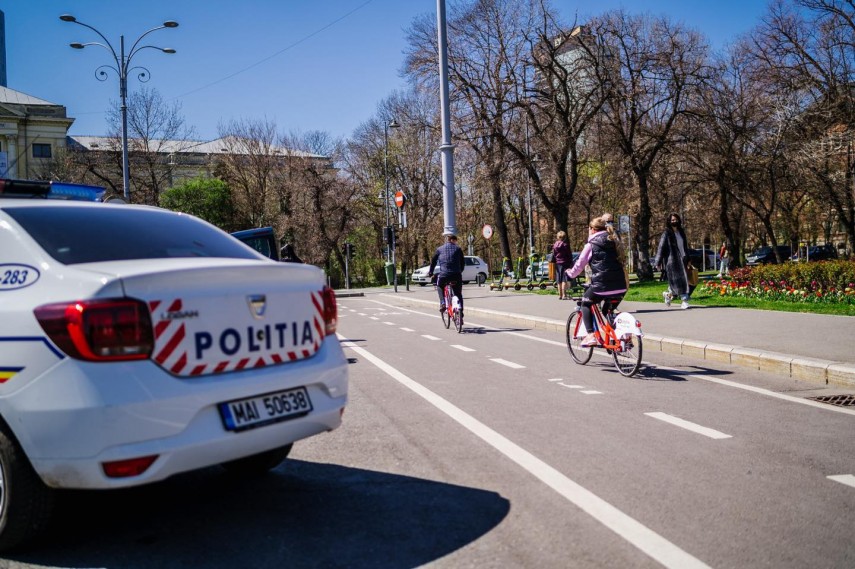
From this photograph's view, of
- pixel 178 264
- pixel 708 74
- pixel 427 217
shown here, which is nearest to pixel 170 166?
pixel 427 217

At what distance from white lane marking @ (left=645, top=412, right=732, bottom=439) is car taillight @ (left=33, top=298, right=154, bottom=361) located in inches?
166

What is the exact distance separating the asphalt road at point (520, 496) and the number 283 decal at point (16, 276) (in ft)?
4.29

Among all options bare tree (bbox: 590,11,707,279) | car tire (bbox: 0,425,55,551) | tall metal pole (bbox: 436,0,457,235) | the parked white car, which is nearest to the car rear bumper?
car tire (bbox: 0,425,55,551)

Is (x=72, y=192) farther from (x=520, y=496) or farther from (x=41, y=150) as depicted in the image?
(x=41, y=150)

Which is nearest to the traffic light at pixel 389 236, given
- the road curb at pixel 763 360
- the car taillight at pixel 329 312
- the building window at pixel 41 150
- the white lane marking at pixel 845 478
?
the road curb at pixel 763 360

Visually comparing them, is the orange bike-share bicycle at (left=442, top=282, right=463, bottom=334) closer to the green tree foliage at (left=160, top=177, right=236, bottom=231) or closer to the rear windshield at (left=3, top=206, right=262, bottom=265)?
the rear windshield at (left=3, top=206, right=262, bottom=265)

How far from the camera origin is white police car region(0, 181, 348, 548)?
3.30 m

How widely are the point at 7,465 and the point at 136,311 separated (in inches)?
36.7

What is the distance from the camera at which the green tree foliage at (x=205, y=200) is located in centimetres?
5100

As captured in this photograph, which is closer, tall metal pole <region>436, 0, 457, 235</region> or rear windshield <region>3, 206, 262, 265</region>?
rear windshield <region>3, 206, 262, 265</region>

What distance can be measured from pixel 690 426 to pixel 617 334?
269cm

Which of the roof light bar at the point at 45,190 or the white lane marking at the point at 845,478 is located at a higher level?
the roof light bar at the point at 45,190

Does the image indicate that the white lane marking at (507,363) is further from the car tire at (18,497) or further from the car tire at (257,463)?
the car tire at (18,497)

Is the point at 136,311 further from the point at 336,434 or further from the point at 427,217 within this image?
the point at 427,217
